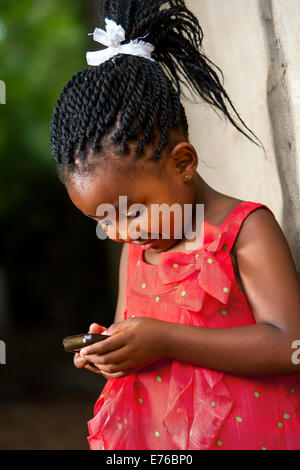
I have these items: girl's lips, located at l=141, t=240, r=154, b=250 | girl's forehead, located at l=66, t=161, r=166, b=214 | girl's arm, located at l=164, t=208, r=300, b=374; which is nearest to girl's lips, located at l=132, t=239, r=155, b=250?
girl's lips, located at l=141, t=240, r=154, b=250

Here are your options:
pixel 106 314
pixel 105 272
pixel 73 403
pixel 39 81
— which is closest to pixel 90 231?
pixel 105 272

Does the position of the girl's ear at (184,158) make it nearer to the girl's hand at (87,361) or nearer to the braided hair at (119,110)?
the braided hair at (119,110)

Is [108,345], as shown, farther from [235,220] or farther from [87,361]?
[235,220]

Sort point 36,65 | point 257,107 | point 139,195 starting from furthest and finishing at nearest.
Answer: point 36,65
point 257,107
point 139,195

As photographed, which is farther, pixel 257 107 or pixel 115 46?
pixel 257 107

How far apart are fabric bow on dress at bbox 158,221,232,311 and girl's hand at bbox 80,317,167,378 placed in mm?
109

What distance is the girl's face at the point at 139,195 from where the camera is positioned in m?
1.28

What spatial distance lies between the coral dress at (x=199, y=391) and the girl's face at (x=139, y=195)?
0.08m

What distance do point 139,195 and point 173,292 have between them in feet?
0.78

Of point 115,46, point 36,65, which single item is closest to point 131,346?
point 115,46

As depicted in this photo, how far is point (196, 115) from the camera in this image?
2.04 metres

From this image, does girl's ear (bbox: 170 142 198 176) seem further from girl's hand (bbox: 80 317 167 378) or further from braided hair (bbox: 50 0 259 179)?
girl's hand (bbox: 80 317 167 378)

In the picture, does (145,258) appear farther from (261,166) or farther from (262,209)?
(261,166)

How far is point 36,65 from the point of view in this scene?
224 inches
